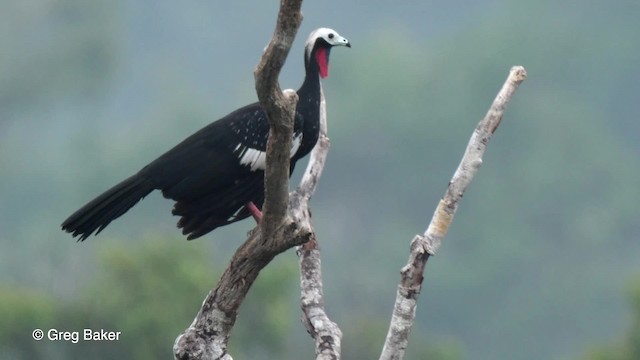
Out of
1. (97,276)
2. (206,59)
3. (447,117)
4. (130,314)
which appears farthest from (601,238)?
(130,314)

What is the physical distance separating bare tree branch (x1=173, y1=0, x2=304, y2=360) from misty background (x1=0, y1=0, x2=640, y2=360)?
779 inches

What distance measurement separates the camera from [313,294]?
28.4 feet

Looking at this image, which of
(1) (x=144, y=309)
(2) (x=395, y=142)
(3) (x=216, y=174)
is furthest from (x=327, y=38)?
(2) (x=395, y=142)

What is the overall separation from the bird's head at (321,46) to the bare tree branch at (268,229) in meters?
1.77

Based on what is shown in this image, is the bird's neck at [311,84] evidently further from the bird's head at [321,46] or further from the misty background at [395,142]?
the misty background at [395,142]

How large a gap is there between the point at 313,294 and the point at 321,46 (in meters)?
1.34

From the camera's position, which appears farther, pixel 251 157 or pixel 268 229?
pixel 251 157

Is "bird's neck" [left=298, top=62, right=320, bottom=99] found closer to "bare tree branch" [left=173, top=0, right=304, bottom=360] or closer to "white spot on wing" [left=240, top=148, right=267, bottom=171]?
"white spot on wing" [left=240, top=148, right=267, bottom=171]

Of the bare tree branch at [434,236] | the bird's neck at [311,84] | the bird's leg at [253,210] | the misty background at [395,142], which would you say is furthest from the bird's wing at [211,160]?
the misty background at [395,142]

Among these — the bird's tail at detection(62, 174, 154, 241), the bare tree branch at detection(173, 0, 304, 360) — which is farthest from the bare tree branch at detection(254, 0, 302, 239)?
Result: the bird's tail at detection(62, 174, 154, 241)

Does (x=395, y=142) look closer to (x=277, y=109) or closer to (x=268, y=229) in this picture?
(x=268, y=229)

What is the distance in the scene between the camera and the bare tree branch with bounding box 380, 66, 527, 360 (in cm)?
829

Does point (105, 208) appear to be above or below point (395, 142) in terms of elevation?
below

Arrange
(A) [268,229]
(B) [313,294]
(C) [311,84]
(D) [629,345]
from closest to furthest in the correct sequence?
(A) [268,229], (B) [313,294], (C) [311,84], (D) [629,345]
